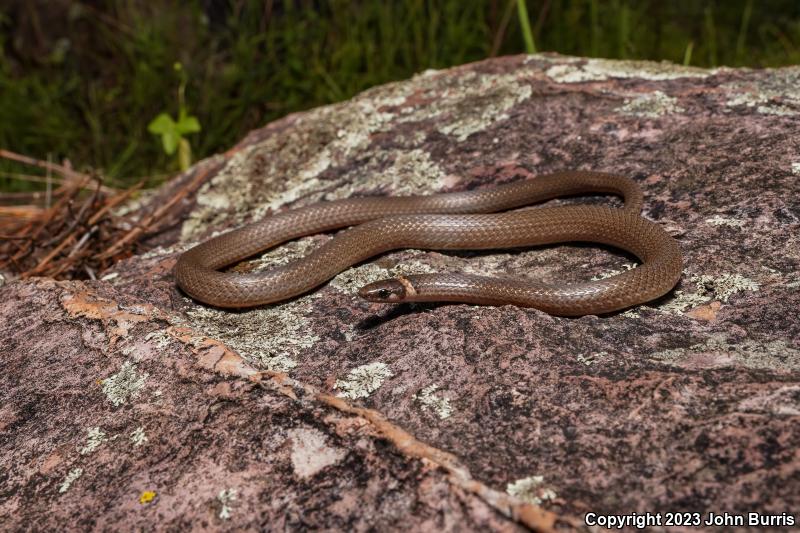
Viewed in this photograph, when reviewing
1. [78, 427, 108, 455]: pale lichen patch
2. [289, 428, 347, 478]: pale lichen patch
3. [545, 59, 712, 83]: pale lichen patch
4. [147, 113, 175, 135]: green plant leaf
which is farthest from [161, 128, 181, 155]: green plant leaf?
[289, 428, 347, 478]: pale lichen patch

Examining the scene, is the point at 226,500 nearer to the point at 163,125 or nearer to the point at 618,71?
the point at 618,71

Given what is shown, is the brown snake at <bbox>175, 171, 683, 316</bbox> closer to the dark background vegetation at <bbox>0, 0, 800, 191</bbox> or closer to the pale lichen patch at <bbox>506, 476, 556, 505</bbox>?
the pale lichen patch at <bbox>506, 476, 556, 505</bbox>

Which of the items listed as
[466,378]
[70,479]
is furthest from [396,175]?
[70,479]

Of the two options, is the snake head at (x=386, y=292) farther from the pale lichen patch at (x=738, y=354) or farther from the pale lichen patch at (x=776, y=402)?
the pale lichen patch at (x=776, y=402)

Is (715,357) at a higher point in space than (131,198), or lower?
higher

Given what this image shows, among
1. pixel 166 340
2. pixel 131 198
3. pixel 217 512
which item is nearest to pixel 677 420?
pixel 217 512

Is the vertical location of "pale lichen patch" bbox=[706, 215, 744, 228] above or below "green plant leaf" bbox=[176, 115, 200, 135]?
below

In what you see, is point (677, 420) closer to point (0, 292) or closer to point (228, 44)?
point (0, 292)
